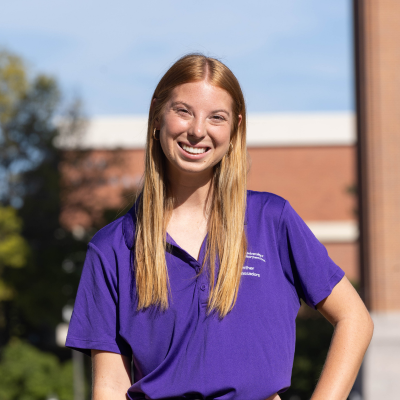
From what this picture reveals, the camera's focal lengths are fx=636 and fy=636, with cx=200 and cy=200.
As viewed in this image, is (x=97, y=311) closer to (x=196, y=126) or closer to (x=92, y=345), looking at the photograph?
(x=92, y=345)

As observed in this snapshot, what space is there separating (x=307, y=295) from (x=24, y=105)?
968 inches

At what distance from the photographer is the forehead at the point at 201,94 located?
2061 millimetres

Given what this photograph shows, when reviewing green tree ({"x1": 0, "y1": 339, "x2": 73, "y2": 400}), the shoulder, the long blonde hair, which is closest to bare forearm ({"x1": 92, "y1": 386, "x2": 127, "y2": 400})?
the long blonde hair

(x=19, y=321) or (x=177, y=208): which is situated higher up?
(x=177, y=208)

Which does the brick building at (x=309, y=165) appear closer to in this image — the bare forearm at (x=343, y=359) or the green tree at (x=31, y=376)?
the green tree at (x=31, y=376)

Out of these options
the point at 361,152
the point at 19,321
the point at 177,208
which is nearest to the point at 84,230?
the point at 19,321

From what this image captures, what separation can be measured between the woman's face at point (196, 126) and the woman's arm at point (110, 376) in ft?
2.17

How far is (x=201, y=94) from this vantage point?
206 centimetres

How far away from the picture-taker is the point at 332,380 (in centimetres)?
197

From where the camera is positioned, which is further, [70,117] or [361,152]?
[70,117]

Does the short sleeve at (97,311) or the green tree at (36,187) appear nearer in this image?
the short sleeve at (97,311)

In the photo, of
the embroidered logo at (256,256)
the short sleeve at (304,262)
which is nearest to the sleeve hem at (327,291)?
the short sleeve at (304,262)

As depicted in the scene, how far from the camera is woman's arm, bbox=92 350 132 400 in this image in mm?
2033

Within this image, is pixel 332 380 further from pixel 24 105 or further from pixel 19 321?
pixel 19 321
